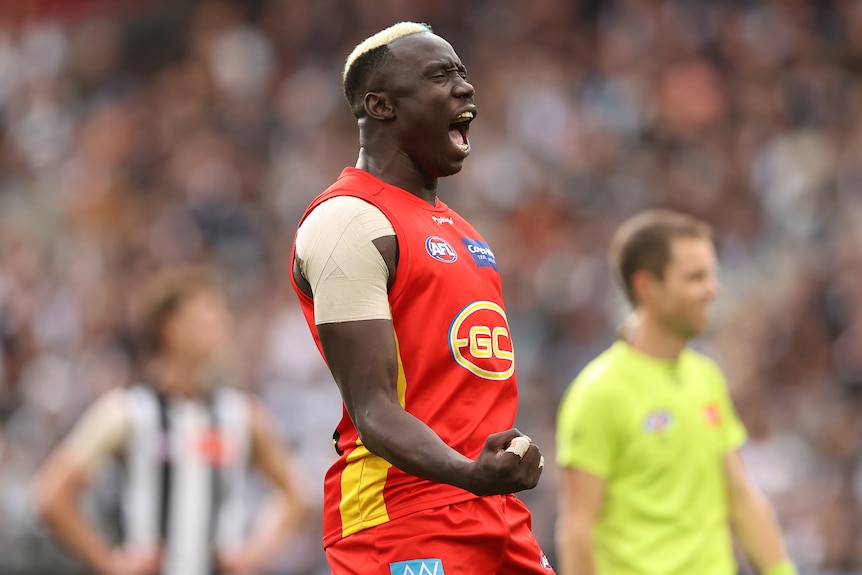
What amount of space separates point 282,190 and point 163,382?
8.87m

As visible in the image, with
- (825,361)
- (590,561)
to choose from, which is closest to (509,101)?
(825,361)

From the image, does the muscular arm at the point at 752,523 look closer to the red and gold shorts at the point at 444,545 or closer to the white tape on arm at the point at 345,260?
the red and gold shorts at the point at 444,545

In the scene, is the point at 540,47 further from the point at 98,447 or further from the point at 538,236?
the point at 98,447

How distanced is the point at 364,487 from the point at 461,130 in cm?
107

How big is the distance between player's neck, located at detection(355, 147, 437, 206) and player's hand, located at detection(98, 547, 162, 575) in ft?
11.5

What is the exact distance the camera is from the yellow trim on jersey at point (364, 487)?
3795mm

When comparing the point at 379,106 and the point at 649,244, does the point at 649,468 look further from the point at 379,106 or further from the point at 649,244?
the point at 379,106

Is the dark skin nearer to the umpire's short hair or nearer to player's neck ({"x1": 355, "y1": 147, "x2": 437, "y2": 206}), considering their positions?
player's neck ({"x1": 355, "y1": 147, "x2": 437, "y2": 206})

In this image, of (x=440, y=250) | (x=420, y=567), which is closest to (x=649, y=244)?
(x=440, y=250)

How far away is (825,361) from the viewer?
451 inches

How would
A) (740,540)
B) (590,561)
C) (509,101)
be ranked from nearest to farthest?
(590,561) < (740,540) < (509,101)

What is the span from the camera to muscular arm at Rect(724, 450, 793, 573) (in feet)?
19.8

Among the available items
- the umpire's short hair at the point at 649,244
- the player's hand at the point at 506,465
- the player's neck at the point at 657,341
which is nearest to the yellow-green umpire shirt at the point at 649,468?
the player's neck at the point at 657,341

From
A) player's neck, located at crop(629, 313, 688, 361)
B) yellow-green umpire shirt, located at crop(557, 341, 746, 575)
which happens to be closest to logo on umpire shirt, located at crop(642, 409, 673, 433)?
yellow-green umpire shirt, located at crop(557, 341, 746, 575)
